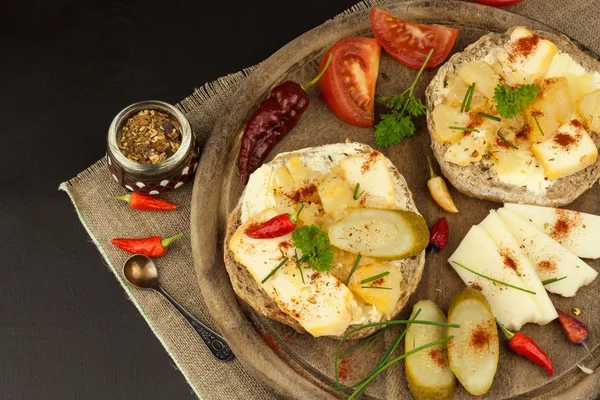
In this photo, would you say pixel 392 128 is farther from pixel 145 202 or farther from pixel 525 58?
pixel 145 202

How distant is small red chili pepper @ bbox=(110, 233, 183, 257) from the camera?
5.50 metres

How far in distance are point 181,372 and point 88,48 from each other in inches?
102

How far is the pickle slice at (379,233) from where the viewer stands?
15.4 feet

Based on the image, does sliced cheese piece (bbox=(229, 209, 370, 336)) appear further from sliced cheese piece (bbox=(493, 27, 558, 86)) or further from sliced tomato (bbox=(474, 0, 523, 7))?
sliced tomato (bbox=(474, 0, 523, 7))

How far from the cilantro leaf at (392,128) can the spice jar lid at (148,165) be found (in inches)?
50.3

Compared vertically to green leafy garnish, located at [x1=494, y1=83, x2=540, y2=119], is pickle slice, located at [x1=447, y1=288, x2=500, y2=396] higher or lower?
lower

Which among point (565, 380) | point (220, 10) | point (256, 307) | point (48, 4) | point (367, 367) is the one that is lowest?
point (565, 380)

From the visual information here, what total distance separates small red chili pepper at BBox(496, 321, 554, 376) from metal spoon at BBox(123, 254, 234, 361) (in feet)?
6.11

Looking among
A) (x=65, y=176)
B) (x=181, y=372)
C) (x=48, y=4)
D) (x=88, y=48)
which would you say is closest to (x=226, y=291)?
(x=181, y=372)

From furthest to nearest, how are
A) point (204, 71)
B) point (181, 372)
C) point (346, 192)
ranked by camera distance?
point (204, 71) < point (181, 372) < point (346, 192)

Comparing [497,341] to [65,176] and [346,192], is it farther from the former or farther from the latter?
[65,176]

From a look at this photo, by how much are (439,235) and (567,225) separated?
0.87 m

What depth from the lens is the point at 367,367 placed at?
5.18 metres

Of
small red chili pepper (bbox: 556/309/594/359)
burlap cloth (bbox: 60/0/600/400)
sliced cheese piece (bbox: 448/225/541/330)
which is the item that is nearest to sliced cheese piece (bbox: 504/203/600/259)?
sliced cheese piece (bbox: 448/225/541/330)
